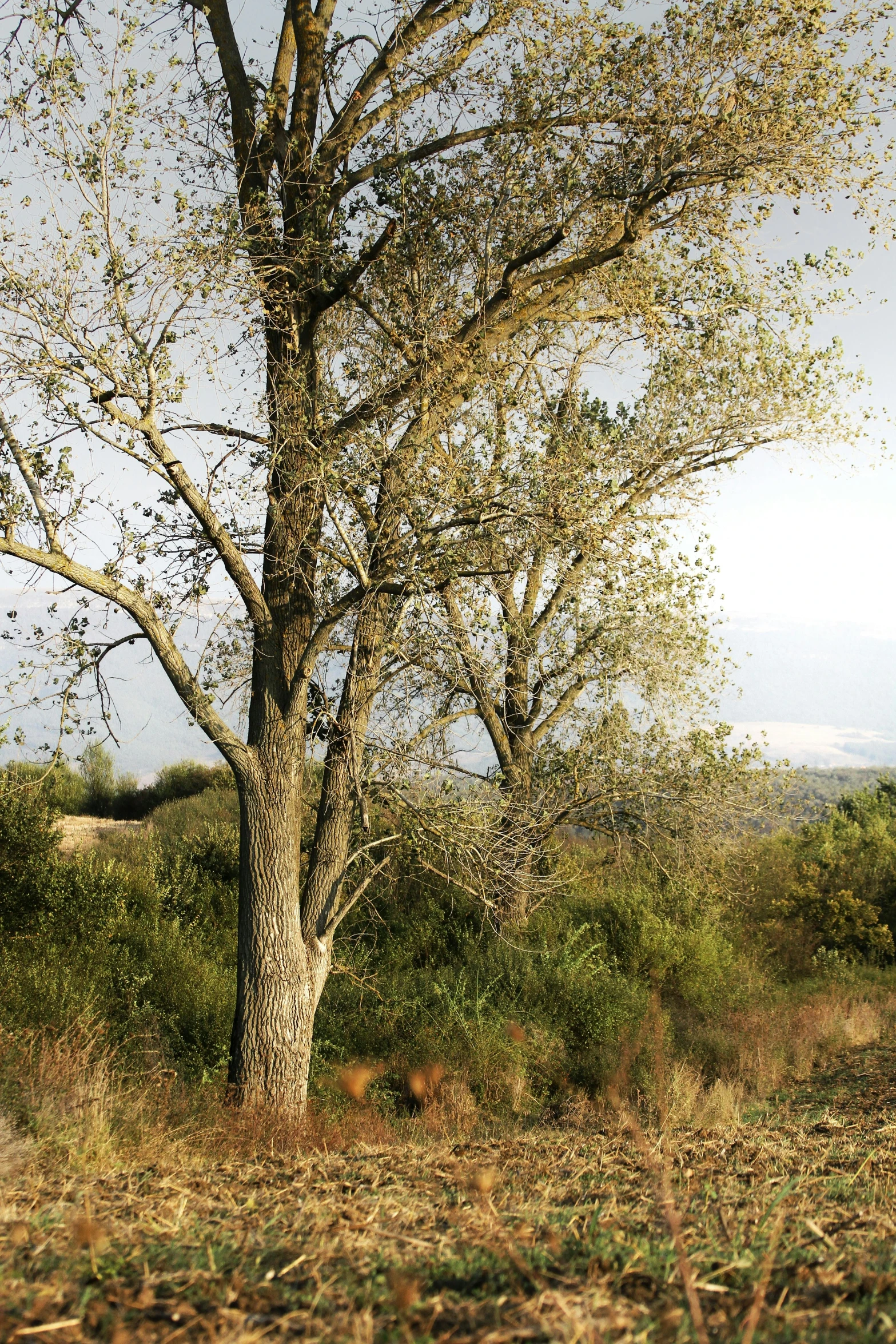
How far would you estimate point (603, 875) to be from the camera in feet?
58.4

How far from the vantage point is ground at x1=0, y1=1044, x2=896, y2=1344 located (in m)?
2.39

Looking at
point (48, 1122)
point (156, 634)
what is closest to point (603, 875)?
point (156, 634)

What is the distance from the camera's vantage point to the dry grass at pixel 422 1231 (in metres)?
2.42

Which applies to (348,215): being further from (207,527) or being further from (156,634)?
(156,634)

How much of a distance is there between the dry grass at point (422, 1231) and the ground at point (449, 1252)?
10mm

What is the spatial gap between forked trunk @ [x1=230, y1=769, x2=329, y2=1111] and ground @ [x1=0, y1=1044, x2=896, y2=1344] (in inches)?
88.3

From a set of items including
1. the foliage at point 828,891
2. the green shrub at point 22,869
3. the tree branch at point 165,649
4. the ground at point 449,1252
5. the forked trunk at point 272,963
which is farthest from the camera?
the foliage at point 828,891

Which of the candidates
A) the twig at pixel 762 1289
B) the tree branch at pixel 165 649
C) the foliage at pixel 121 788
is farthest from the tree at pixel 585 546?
the foliage at pixel 121 788

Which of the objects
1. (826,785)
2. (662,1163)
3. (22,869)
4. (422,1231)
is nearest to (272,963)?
(662,1163)

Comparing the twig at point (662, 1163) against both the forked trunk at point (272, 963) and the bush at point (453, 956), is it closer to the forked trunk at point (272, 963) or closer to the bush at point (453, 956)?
the bush at point (453, 956)

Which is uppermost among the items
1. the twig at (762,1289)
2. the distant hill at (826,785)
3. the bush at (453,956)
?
the distant hill at (826,785)

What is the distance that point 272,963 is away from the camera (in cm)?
737

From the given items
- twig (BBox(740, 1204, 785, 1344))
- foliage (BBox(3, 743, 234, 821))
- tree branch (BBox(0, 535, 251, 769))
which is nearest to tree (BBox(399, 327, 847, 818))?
tree branch (BBox(0, 535, 251, 769))

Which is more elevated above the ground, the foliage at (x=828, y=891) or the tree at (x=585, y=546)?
the tree at (x=585, y=546)
